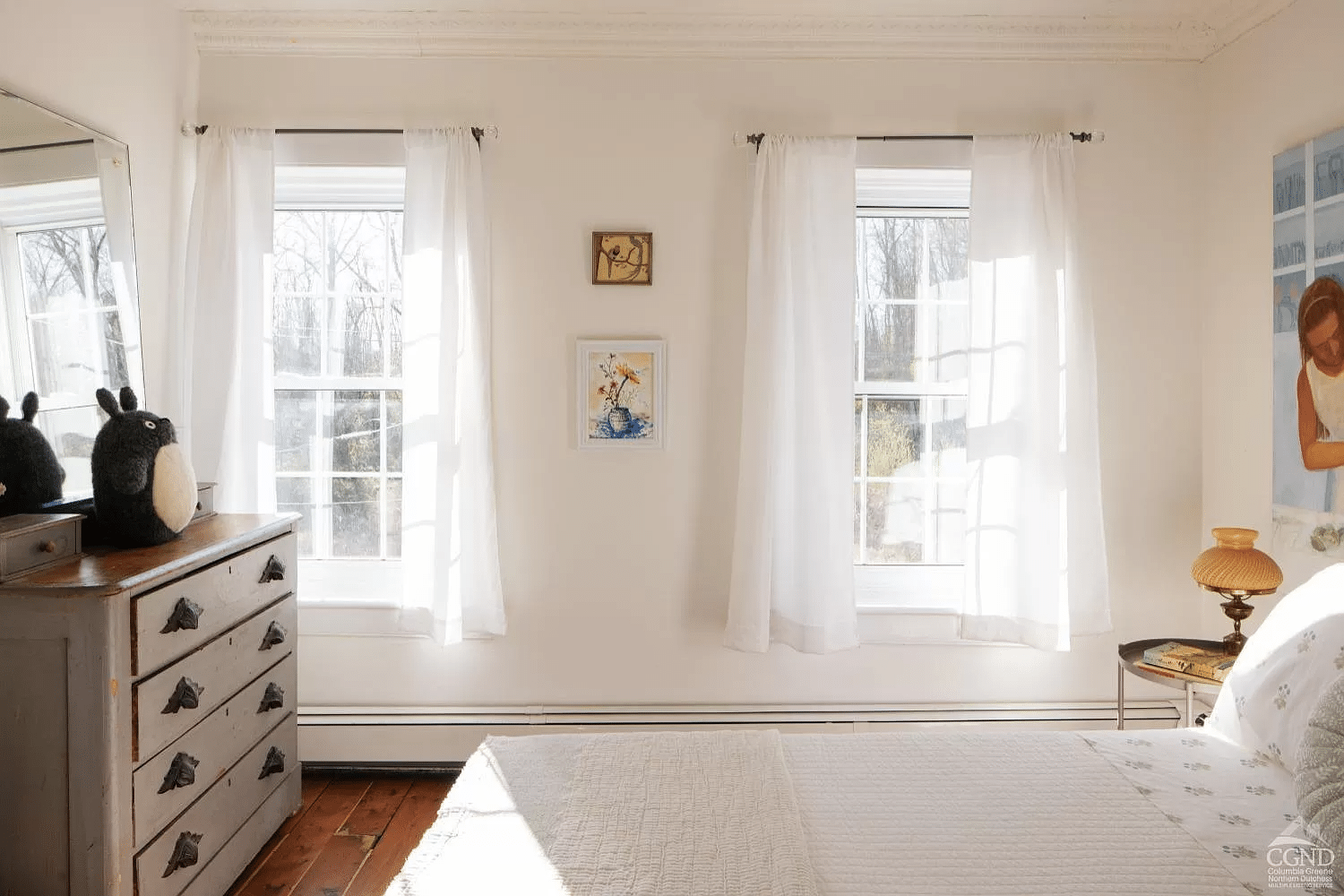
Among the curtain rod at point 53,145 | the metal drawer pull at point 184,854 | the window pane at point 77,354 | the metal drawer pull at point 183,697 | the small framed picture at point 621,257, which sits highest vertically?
the curtain rod at point 53,145

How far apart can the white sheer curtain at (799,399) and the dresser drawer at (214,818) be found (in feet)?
4.88

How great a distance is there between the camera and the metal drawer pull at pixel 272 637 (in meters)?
2.44

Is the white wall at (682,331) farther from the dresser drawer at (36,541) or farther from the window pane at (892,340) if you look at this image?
the dresser drawer at (36,541)

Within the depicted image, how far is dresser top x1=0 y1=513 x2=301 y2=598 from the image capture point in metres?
1.73

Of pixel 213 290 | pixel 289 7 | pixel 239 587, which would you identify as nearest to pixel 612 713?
pixel 239 587

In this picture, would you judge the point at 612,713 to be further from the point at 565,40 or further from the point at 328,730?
the point at 565,40

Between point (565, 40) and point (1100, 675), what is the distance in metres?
3.05

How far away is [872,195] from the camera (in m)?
3.20

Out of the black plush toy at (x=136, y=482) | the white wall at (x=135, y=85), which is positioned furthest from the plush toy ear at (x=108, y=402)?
the white wall at (x=135, y=85)

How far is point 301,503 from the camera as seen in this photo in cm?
325

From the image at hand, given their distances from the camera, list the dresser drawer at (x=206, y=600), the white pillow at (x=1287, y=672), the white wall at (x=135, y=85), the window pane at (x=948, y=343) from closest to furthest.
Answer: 1. the white pillow at (x=1287, y=672)
2. the dresser drawer at (x=206, y=600)
3. the white wall at (x=135, y=85)
4. the window pane at (x=948, y=343)

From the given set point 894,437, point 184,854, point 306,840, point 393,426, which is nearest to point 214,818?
point 184,854

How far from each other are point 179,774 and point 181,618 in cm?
37

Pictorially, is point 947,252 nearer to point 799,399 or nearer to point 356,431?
point 799,399
